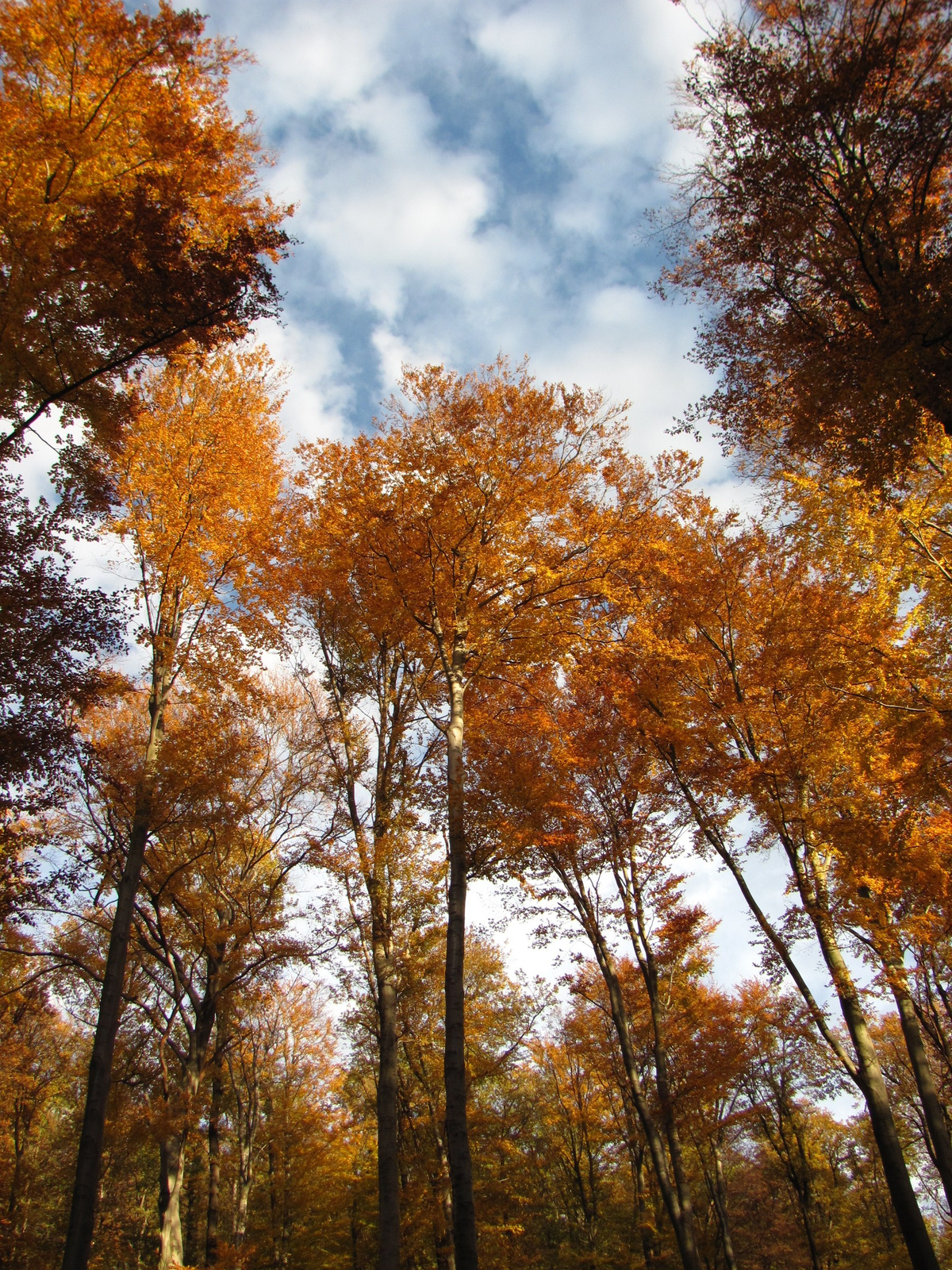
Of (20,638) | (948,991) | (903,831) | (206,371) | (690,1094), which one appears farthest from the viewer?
(948,991)

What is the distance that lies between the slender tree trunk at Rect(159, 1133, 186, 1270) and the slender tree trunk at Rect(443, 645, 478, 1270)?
540 centimetres

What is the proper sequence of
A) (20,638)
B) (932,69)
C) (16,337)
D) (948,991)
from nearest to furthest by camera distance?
(932,69) < (16,337) < (20,638) < (948,991)

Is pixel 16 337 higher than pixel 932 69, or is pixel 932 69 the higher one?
pixel 932 69

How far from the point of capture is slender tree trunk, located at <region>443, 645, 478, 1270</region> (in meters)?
5.59

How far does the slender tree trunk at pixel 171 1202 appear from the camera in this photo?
9016 mm

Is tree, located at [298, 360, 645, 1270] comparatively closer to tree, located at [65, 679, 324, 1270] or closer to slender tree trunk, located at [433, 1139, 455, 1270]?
tree, located at [65, 679, 324, 1270]

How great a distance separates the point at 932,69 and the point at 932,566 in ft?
19.3

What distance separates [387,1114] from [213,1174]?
7.19 metres

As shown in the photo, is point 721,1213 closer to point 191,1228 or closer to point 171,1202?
point 171,1202

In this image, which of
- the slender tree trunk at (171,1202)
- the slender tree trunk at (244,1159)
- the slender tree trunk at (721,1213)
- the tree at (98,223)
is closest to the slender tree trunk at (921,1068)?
the slender tree trunk at (171,1202)

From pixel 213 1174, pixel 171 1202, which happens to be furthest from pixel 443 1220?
pixel 171 1202

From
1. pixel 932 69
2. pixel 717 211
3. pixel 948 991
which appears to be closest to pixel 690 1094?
pixel 948 991

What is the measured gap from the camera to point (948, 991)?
48.1ft

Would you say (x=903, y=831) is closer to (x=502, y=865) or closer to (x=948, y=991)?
(x=502, y=865)
